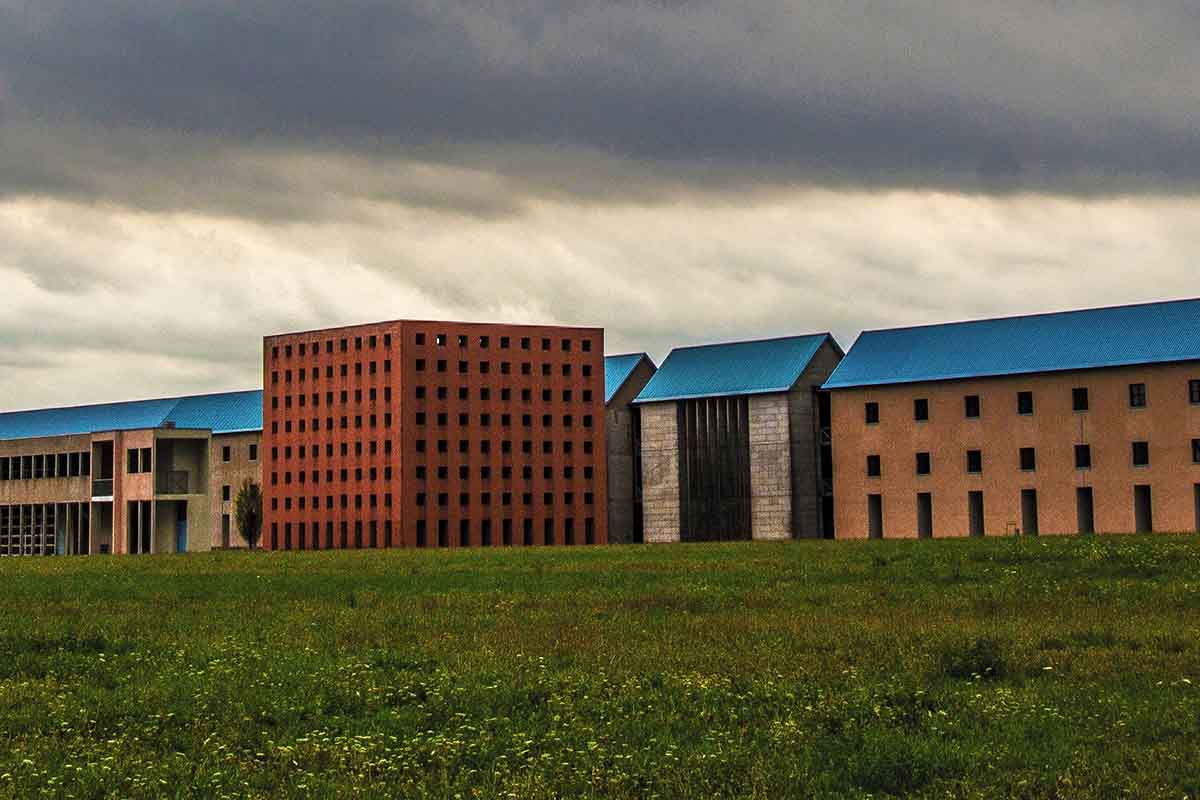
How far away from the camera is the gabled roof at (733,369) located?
11306 centimetres

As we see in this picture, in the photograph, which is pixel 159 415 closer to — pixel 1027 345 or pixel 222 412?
pixel 222 412

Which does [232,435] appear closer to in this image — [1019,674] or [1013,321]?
[1013,321]

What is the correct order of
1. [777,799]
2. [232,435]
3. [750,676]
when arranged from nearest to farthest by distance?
[777,799], [750,676], [232,435]

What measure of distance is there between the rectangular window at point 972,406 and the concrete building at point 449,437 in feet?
108

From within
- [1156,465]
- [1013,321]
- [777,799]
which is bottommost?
[777,799]

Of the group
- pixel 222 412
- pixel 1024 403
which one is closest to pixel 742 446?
pixel 1024 403

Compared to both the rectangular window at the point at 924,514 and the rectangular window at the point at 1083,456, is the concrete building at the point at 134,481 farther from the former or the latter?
the rectangular window at the point at 1083,456

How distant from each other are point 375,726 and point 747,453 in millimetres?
98281

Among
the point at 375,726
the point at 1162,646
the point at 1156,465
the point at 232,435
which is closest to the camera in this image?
the point at 375,726

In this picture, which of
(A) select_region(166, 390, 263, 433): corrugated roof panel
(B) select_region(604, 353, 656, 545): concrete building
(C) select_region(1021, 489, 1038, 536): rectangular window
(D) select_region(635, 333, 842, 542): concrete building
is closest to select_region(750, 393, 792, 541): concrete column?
(D) select_region(635, 333, 842, 542): concrete building

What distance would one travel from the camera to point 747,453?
113188 millimetres

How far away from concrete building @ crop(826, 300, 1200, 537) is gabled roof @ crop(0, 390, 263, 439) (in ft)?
198

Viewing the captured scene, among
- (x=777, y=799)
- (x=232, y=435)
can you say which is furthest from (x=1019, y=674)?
(x=232, y=435)

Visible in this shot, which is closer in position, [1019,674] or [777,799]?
[777,799]
